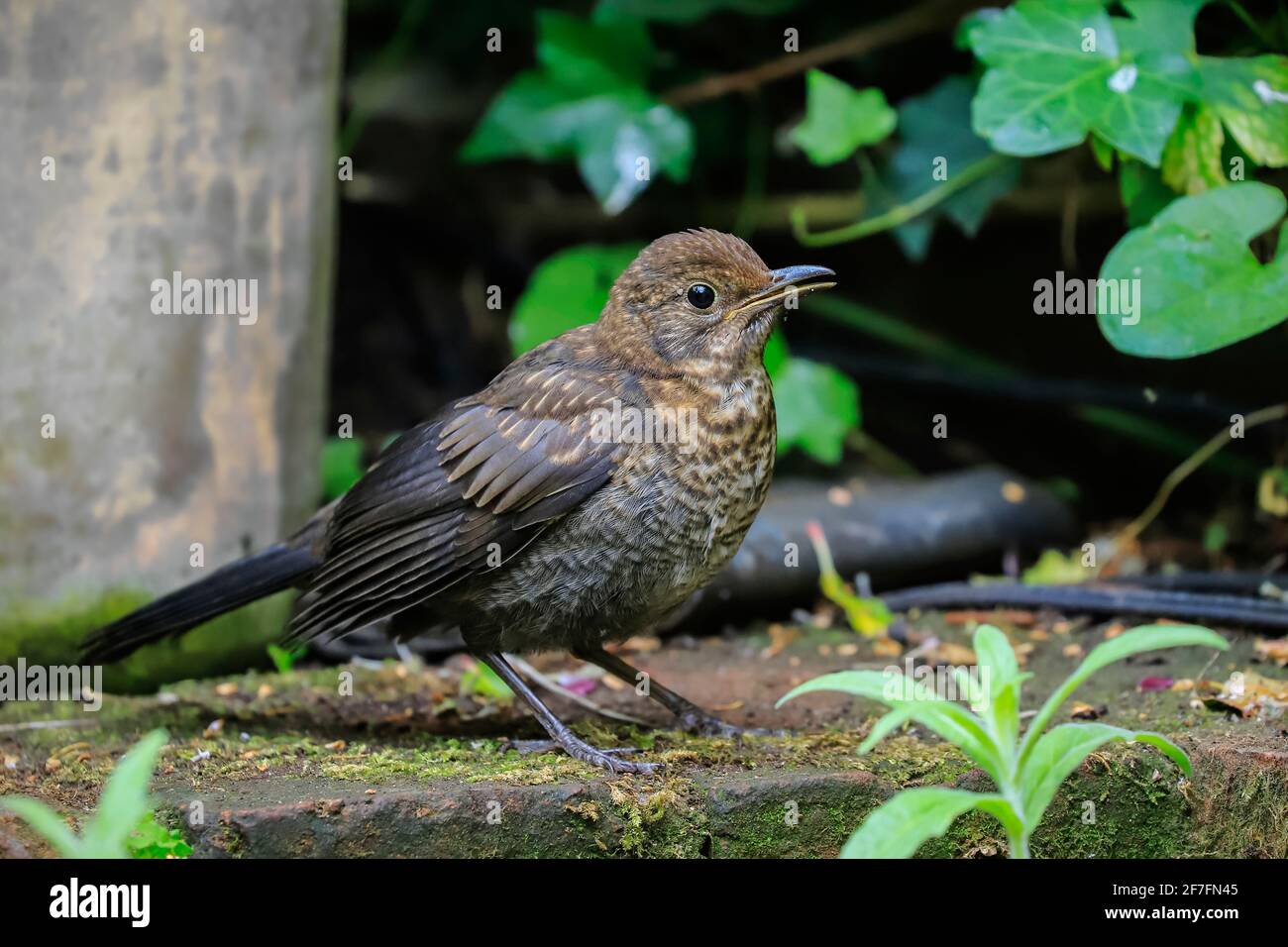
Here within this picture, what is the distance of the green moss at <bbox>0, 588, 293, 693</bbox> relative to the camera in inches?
169

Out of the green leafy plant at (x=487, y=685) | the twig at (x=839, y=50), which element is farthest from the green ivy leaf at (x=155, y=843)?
the twig at (x=839, y=50)

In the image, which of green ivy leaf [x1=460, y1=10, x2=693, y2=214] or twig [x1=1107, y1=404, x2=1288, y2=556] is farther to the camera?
green ivy leaf [x1=460, y1=10, x2=693, y2=214]

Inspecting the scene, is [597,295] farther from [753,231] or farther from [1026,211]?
[1026,211]

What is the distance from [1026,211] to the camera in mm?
6695

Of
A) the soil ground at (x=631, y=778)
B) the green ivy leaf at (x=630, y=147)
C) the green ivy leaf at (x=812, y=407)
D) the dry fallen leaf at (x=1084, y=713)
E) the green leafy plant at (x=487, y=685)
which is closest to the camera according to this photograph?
the soil ground at (x=631, y=778)

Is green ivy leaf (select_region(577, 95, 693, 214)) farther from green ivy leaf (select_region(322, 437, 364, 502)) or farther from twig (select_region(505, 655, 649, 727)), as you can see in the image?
twig (select_region(505, 655, 649, 727))

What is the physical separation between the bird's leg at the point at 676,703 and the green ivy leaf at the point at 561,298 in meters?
2.10

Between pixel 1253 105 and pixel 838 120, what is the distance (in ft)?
5.09
